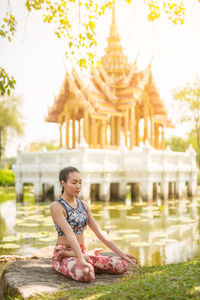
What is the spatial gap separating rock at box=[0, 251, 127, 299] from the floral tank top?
0.45m

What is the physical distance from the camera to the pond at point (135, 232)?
6051 millimetres

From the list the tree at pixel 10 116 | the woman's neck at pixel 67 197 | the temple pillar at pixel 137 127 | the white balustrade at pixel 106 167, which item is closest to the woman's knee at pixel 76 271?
the woman's neck at pixel 67 197

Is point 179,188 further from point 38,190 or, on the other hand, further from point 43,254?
point 43,254

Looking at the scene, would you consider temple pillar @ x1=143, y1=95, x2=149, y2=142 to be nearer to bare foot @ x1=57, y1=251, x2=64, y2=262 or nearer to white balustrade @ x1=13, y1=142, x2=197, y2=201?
white balustrade @ x1=13, y1=142, x2=197, y2=201

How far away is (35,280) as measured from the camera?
3369 millimetres

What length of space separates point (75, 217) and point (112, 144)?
1441cm

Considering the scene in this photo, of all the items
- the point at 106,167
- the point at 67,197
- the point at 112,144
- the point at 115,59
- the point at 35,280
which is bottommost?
the point at 35,280

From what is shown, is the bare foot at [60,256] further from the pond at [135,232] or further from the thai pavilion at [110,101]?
the thai pavilion at [110,101]

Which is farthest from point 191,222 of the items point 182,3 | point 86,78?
point 86,78

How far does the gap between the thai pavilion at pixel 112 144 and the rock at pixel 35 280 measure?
372 inches

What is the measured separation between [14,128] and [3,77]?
34226mm

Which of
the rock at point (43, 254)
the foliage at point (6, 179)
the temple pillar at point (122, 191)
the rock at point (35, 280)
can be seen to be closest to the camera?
the rock at point (35, 280)

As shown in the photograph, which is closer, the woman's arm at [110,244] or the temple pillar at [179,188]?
the woman's arm at [110,244]

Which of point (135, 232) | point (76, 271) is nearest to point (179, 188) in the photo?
point (135, 232)
